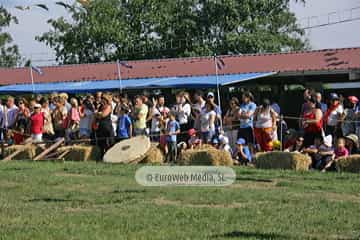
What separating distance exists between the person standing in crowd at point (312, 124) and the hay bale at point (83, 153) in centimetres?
521

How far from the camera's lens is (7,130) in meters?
21.9

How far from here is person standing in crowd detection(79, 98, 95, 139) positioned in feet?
64.8

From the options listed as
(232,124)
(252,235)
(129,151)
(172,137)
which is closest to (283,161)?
(232,124)

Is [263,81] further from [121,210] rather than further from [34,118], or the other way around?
[121,210]

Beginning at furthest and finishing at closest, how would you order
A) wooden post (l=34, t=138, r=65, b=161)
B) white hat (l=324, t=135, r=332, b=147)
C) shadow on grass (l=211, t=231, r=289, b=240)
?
wooden post (l=34, t=138, r=65, b=161)
white hat (l=324, t=135, r=332, b=147)
shadow on grass (l=211, t=231, r=289, b=240)

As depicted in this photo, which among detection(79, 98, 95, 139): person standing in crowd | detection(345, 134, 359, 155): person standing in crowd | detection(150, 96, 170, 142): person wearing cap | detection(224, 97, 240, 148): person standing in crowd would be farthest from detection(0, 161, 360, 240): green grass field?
detection(79, 98, 95, 139): person standing in crowd

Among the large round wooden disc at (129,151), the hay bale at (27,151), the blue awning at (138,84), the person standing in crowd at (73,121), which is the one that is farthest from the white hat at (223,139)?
the blue awning at (138,84)

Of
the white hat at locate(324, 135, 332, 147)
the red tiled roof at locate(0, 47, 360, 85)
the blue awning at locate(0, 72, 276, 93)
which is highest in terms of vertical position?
the red tiled roof at locate(0, 47, 360, 85)

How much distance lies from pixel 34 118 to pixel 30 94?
1067 cm

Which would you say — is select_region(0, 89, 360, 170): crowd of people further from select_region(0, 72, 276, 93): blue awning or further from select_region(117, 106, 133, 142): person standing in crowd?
select_region(0, 72, 276, 93): blue awning

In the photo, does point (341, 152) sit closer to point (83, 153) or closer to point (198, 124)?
point (198, 124)

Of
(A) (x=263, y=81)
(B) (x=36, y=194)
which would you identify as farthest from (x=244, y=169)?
(A) (x=263, y=81)

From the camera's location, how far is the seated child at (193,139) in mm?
18375

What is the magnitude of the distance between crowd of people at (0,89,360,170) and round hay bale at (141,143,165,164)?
1.07 feet
